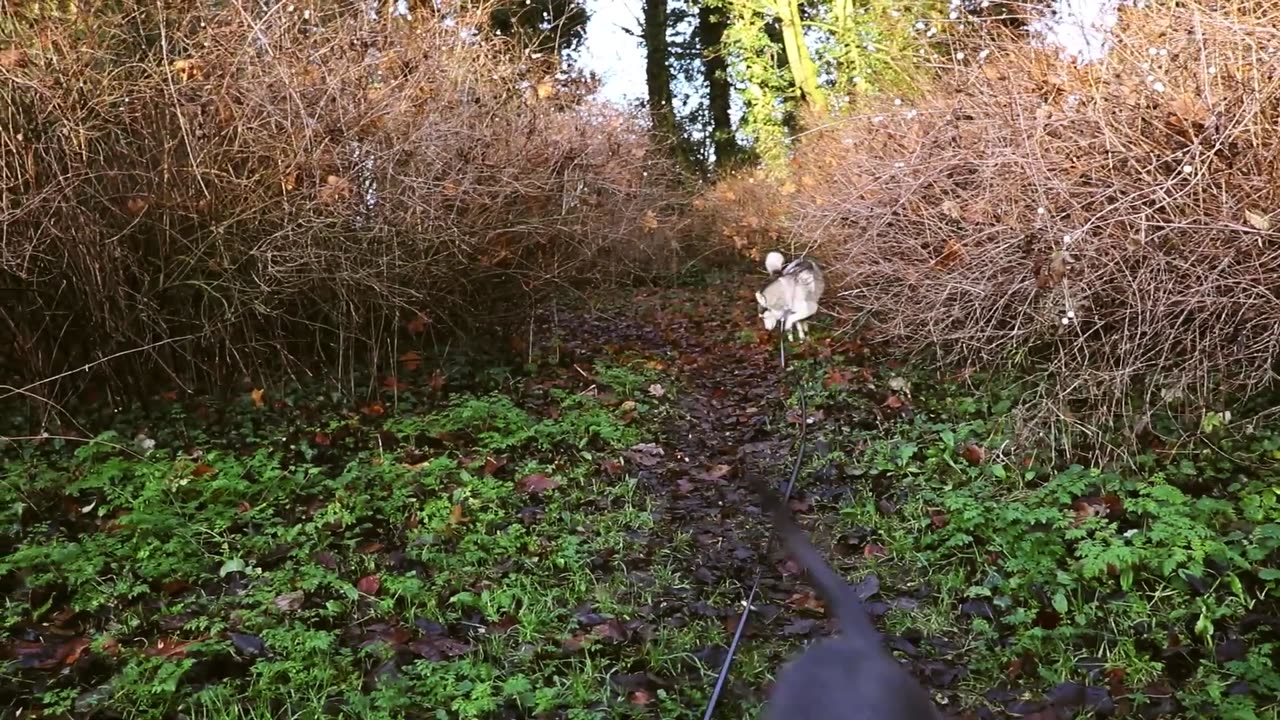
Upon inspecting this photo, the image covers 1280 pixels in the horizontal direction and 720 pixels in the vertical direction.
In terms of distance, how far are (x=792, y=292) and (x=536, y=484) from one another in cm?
286

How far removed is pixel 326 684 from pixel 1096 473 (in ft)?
10.8

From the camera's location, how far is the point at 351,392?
5.14 meters

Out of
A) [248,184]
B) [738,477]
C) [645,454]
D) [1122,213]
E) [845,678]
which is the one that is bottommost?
[738,477]

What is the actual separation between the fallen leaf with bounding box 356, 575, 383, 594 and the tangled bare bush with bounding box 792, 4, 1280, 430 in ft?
10.8

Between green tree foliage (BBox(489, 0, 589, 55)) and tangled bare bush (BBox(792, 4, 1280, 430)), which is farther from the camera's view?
green tree foliage (BBox(489, 0, 589, 55))

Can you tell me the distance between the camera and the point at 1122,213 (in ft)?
12.4

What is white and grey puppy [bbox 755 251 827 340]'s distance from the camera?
19.7 feet

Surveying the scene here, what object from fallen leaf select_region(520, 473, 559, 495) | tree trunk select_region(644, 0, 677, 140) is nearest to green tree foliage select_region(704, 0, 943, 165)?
tree trunk select_region(644, 0, 677, 140)

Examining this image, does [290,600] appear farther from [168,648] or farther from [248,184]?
[248,184]

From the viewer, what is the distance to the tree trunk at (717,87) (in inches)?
629

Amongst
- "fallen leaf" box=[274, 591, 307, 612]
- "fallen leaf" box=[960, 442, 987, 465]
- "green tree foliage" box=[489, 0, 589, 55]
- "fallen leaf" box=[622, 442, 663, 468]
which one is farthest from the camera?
"green tree foliage" box=[489, 0, 589, 55]

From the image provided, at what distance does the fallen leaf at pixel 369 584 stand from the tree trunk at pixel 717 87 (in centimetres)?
1361

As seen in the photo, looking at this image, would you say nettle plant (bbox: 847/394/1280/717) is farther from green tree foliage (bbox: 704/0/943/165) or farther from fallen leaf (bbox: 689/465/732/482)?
green tree foliage (bbox: 704/0/943/165)

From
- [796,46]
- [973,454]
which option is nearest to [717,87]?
[796,46]
